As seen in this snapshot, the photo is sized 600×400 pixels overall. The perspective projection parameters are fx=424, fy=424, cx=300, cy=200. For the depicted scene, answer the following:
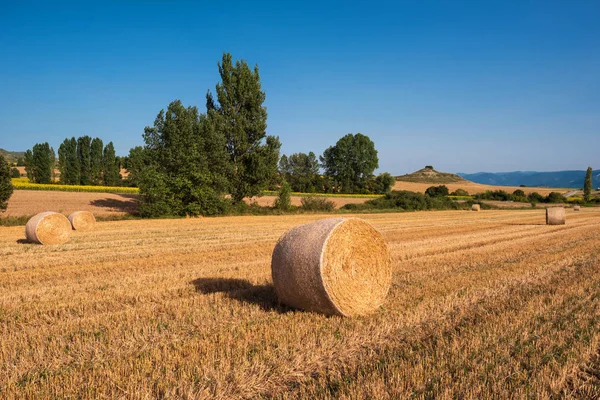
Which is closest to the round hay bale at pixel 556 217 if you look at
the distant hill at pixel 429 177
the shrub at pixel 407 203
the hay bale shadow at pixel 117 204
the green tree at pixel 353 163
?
the shrub at pixel 407 203

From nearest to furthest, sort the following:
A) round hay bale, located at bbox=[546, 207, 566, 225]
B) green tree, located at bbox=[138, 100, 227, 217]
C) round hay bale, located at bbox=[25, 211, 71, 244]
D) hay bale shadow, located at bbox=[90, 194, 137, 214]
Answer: round hay bale, located at bbox=[25, 211, 71, 244], round hay bale, located at bbox=[546, 207, 566, 225], green tree, located at bbox=[138, 100, 227, 217], hay bale shadow, located at bbox=[90, 194, 137, 214]

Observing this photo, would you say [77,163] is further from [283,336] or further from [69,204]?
→ [283,336]

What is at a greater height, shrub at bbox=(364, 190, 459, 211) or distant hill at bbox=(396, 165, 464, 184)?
distant hill at bbox=(396, 165, 464, 184)

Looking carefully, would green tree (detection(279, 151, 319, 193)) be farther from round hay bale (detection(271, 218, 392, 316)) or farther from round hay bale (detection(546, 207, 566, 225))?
round hay bale (detection(271, 218, 392, 316))

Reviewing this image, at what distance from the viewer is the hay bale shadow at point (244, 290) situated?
265 inches

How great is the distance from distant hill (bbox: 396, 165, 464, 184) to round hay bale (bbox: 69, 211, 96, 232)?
10439 cm

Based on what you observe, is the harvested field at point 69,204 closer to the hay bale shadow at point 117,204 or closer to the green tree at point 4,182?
the hay bale shadow at point 117,204

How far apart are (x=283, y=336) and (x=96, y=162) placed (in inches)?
3202

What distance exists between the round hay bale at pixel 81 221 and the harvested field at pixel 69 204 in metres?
10.7

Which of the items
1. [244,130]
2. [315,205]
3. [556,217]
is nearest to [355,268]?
[556,217]

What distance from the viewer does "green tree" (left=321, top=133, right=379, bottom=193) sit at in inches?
3022

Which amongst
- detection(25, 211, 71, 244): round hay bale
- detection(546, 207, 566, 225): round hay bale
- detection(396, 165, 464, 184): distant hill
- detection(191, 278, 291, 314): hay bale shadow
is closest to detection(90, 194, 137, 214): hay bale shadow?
detection(25, 211, 71, 244): round hay bale

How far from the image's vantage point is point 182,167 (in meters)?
29.5

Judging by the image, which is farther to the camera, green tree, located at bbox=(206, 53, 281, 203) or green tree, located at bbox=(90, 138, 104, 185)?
green tree, located at bbox=(90, 138, 104, 185)
